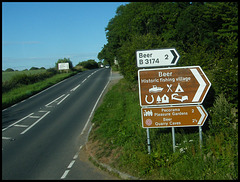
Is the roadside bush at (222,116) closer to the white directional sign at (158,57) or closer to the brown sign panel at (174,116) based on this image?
the brown sign panel at (174,116)

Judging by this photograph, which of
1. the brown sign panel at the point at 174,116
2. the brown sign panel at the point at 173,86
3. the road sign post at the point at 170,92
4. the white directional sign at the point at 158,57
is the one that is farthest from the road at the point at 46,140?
the white directional sign at the point at 158,57

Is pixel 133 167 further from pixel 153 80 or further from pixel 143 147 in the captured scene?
pixel 153 80

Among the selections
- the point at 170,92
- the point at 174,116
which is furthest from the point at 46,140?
the point at 170,92

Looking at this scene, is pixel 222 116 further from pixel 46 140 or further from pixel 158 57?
pixel 46 140

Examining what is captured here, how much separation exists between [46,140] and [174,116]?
23.0 feet

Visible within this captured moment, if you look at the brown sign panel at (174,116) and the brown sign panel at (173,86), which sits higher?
the brown sign panel at (173,86)

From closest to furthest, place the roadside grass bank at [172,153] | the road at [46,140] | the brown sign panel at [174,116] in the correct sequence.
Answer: the roadside grass bank at [172,153] → the brown sign panel at [174,116] → the road at [46,140]

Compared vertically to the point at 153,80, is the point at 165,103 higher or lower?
lower

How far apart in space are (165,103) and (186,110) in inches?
28.6

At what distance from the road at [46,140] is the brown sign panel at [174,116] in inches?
95.5

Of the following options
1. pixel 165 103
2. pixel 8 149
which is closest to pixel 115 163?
pixel 165 103

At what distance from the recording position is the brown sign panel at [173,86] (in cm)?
763

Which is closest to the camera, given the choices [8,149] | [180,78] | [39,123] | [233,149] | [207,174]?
[207,174]

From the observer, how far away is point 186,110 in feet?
25.2
